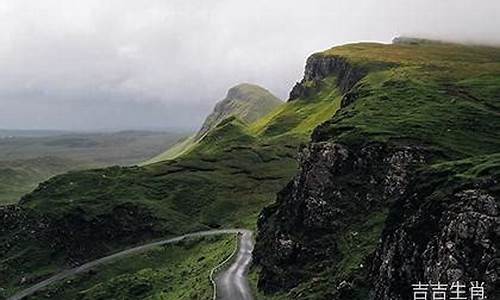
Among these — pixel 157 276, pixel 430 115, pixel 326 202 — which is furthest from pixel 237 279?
pixel 430 115

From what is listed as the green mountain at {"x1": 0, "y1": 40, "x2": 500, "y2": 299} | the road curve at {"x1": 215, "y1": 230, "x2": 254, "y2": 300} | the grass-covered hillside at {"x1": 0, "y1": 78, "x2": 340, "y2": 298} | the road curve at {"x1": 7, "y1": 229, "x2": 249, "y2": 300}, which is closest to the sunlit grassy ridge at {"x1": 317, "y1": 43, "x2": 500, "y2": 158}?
the green mountain at {"x1": 0, "y1": 40, "x2": 500, "y2": 299}

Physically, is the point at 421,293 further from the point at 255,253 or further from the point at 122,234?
the point at 122,234

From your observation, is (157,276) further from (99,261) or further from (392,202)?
(392,202)

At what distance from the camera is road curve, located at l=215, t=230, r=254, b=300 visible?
90188 mm

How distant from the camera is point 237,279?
100188mm

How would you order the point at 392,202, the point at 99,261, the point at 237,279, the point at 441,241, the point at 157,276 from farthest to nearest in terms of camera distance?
the point at 99,261 → the point at 157,276 → the point at 237,279 → the point at 392,202 → the point at 441,241

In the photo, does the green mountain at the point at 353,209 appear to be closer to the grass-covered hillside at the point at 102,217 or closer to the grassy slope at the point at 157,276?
the grass-covered hillside at the point at 102,217

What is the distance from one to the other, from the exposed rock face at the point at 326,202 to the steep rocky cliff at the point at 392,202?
0.50 feet

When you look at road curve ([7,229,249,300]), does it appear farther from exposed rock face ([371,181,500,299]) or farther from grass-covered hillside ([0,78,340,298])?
exposed rock face ([371,181,500,299])

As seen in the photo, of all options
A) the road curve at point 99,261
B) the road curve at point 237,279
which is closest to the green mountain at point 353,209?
the road curve at point 237,279

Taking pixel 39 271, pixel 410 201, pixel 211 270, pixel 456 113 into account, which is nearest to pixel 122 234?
pixel 39 271

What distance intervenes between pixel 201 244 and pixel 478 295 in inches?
3986

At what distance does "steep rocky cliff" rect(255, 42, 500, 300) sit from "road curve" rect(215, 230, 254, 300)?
10.9ft

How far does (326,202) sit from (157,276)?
45860mm
